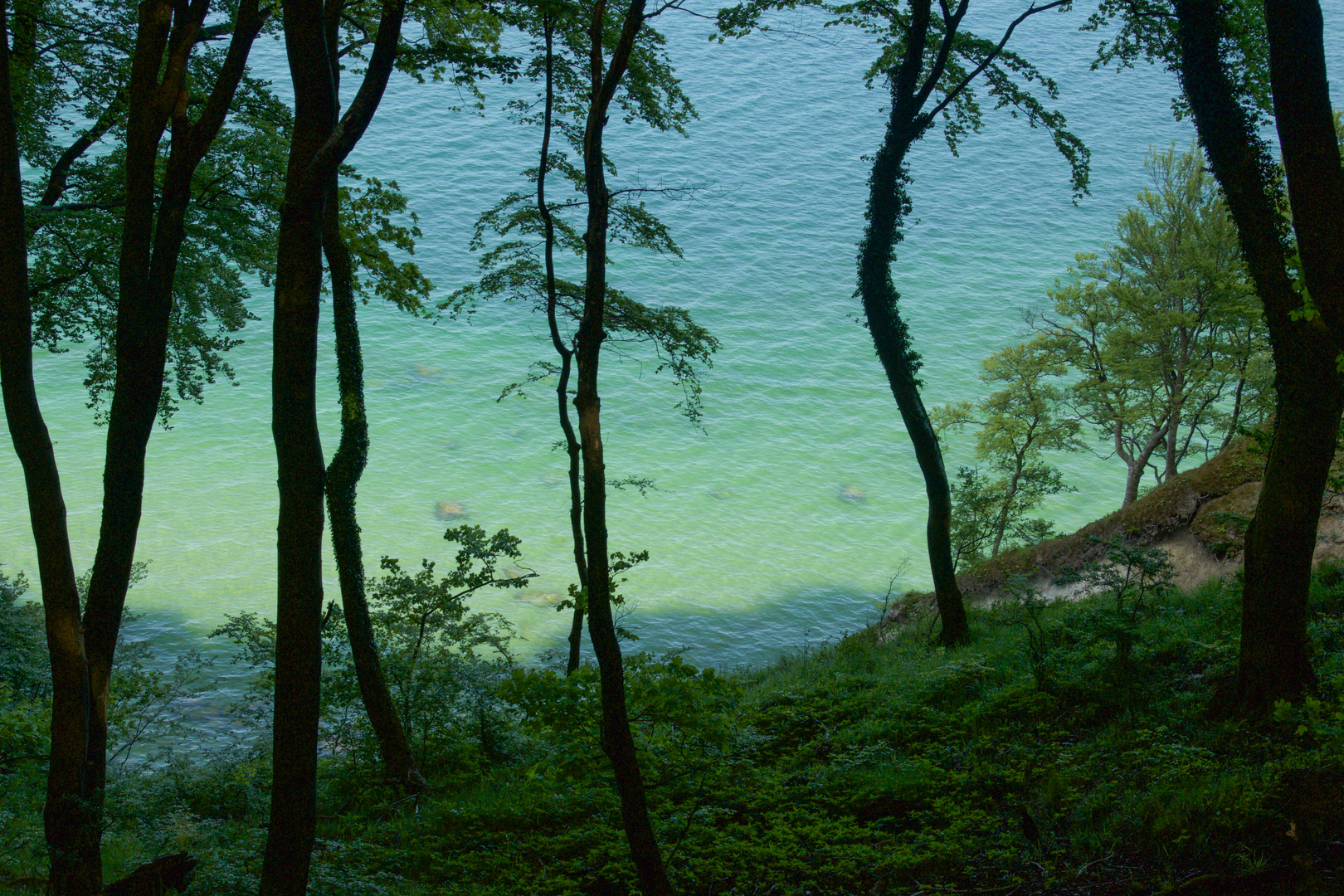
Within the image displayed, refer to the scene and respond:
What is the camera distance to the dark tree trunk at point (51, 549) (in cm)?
561

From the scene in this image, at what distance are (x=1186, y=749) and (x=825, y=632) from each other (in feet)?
59.6

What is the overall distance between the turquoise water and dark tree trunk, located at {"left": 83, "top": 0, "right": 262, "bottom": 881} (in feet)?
31.4

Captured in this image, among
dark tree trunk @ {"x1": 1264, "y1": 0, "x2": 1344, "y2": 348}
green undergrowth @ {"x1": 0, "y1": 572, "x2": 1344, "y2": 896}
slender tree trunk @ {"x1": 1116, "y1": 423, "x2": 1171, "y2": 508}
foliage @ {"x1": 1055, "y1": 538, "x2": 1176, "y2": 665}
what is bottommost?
green undergrowth @ {"x1": 0, "y1": 572, "x2": 1344, "y2": 896}

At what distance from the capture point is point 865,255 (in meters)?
11.9

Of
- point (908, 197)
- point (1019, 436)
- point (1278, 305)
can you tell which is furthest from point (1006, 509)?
point (1278, 305)

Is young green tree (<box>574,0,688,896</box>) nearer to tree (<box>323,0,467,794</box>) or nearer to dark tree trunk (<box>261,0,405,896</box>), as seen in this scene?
dark tree trunk (<box>261,0,405,896</box>)

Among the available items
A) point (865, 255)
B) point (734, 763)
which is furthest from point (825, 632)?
point (734, 763)

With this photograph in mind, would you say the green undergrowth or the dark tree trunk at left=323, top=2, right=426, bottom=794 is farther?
the dark tree trunk at left=323, top=2, right=426, bottom=794

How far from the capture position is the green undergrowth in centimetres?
528

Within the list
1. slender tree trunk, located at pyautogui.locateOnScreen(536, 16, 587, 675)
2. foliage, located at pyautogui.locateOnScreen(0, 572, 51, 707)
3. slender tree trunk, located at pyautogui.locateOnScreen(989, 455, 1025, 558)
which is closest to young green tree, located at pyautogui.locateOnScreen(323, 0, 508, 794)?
slender tree trunk, located at pyautogui.locateOnScreen(536, 16, 587, 675)

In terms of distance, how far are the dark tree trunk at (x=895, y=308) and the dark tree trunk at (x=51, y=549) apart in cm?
895

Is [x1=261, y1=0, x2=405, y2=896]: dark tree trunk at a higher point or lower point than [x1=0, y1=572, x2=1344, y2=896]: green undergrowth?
higher

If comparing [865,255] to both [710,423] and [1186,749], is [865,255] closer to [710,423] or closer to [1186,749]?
[1186,749]

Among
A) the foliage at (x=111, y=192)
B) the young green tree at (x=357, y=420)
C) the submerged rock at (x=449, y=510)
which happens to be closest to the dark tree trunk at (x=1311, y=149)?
the young green tree at (x=357, y=420)
